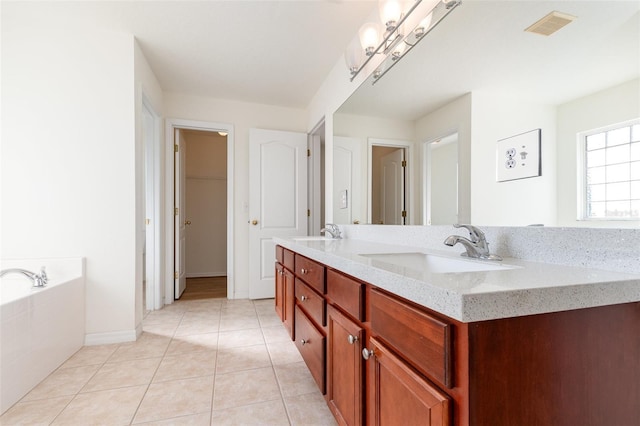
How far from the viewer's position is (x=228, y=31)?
2.13m

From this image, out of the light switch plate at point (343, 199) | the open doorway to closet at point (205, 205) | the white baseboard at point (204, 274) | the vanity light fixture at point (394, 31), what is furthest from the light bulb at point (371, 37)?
the white baseboard at point (204, 274)

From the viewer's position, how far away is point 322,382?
1.25 metres

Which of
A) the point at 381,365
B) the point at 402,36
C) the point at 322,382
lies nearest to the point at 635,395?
the point at 381,365

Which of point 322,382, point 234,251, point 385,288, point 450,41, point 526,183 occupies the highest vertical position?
point 450,41

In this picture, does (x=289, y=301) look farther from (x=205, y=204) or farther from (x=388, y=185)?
(x=205, y=204)

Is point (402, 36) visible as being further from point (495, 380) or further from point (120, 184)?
point (120, 184)

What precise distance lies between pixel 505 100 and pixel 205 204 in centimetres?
447

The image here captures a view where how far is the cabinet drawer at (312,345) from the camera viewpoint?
126 cm

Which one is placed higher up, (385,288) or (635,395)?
(385,288)

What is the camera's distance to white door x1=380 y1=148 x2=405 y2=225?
1.66 meters

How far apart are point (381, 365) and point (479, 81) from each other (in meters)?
1.08

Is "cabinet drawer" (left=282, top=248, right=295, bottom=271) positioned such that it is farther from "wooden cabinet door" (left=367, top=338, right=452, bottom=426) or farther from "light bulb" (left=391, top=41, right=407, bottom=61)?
"light bulb" (left=391, top=41, right=407, bottom=61)

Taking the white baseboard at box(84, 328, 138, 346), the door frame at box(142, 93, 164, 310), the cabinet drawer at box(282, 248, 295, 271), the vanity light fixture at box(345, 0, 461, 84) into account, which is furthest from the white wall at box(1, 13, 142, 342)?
the vanity light fixture at box(345, 0, 461, 84)

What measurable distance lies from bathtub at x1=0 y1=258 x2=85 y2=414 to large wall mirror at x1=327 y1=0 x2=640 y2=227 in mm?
2119
